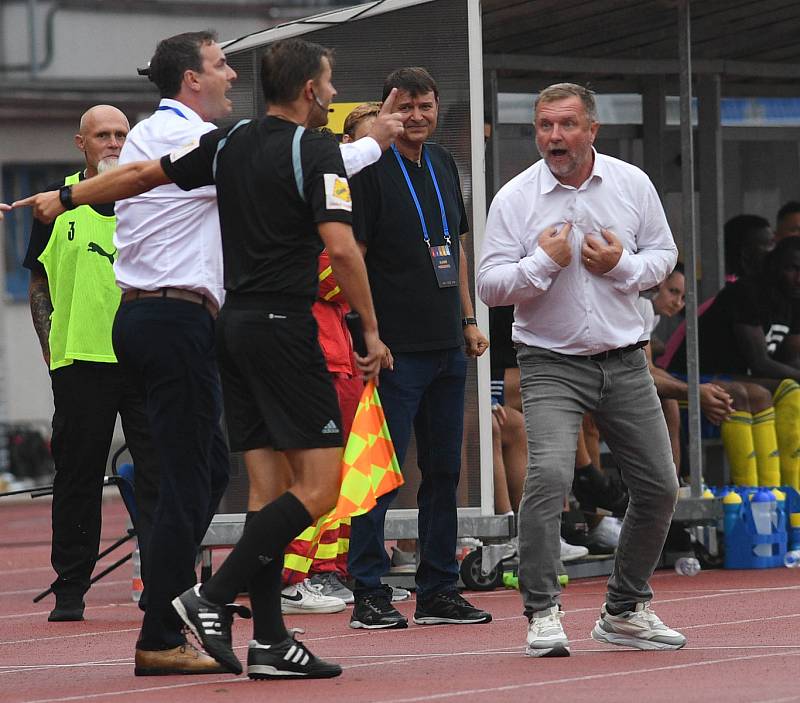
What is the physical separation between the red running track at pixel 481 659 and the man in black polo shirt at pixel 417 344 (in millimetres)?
191

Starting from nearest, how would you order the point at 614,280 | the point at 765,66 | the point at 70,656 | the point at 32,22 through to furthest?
1. the point at 614,280
2. the point at 70,656
3. the point at 765,66
4. the point at 32,22

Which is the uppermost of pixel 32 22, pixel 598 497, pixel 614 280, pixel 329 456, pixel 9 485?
pixel 32 22

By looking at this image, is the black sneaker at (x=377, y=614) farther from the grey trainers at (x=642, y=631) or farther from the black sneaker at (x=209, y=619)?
the black sneaker at (x=209, y=619)

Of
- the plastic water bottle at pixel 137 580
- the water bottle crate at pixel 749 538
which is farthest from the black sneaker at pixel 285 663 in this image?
the water bottle crate at pixel 749 538

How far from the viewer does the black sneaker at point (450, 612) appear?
7.66 metres

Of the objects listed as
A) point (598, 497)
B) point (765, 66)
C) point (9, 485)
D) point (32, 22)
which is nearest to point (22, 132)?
point (32, 22)

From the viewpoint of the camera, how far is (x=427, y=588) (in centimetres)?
773

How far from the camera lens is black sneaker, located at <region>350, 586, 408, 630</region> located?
7594 mm

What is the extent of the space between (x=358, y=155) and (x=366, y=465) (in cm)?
99

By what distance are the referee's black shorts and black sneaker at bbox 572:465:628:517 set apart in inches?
172

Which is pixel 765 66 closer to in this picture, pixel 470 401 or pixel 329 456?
pixel 470 401

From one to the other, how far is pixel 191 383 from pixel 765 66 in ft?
22.8

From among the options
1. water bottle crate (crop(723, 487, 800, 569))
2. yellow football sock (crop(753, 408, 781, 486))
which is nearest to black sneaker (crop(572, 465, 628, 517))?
water bottle crate (crop(723, 487, 800, 569))

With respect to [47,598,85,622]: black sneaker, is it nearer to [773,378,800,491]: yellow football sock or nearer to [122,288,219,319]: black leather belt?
[122,288,219,319]: black leather belt
